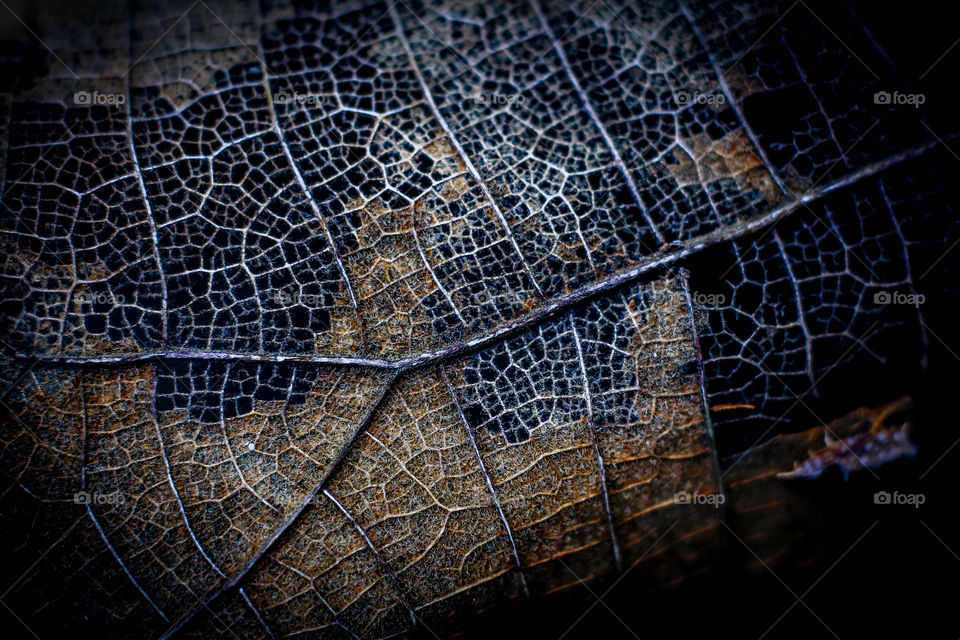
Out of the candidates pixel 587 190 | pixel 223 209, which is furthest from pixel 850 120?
pixel 223 209

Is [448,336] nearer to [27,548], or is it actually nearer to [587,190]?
[587,190]

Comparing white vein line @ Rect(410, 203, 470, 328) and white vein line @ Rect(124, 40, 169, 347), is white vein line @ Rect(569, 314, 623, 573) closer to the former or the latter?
white vein line @ Rect(410, 203, 470, 328)

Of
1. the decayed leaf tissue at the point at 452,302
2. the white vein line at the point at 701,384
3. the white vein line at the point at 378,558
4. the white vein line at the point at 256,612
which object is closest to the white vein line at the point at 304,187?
the decayed leaf tissue at the point at 452,302

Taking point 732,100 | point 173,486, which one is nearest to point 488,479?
point 173,486

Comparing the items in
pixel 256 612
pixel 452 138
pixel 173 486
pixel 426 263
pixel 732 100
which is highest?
pixel 452 138

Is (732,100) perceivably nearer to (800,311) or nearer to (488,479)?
(800,311)

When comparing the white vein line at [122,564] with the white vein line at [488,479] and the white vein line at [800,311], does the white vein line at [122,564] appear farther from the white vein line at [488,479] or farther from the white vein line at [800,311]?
the white vein line at [800,311]
